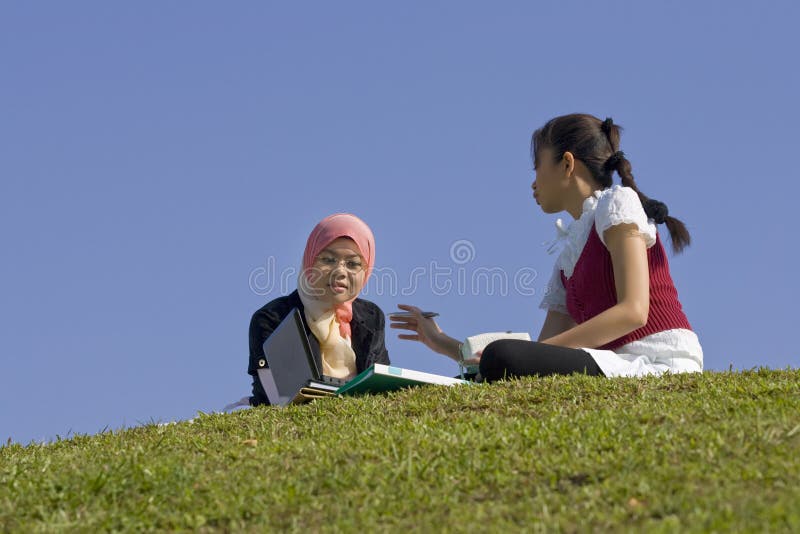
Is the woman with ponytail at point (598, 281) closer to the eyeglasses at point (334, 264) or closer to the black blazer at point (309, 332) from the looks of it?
the black blazer at point (309, 332)

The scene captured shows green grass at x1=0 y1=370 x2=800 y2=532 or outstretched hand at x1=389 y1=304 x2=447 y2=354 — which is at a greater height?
outstretched hand at x1=389 y1=304 x2=447 y2=354

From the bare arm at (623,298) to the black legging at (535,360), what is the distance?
0.46 feet

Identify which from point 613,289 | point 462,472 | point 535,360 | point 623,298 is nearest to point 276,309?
point 535,360

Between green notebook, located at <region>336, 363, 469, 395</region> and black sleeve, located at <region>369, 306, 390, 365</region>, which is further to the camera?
black sleeve, located at <region>369, 306, 390, 365</region>

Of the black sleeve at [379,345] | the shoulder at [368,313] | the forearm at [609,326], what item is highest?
the shoulder at [368,313]

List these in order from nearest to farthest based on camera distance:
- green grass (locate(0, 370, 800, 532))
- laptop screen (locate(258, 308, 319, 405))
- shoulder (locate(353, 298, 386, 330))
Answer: green grass (locate(0, 370, 800, 532)) → laptop screen (locate(258, 308, 319, 405)) → shoulder (locate(353, 298, 386, 330))

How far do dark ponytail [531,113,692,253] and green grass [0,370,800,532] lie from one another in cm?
196

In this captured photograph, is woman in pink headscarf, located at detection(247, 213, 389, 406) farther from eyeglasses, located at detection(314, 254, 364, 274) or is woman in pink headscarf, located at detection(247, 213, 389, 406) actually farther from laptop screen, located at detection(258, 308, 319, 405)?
laptop screen, located at detection(258, 308, 319, 405)

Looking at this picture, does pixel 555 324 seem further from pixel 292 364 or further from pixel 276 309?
pixel 276 309

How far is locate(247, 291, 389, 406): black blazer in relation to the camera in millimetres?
9984

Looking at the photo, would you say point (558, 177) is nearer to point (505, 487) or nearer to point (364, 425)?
point (364, 425)

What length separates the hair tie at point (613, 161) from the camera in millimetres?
9093

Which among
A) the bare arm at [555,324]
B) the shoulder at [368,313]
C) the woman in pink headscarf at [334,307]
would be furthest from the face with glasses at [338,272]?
the bare arm at [555,324]

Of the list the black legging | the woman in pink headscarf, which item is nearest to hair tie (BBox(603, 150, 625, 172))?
the black legging
